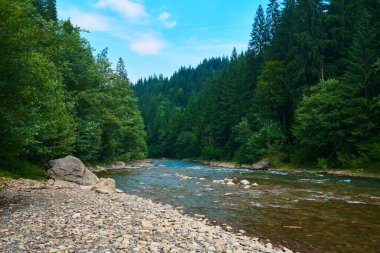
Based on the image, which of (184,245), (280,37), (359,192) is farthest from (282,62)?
(184,245)

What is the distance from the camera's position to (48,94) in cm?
1281

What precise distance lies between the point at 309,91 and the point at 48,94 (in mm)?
39581

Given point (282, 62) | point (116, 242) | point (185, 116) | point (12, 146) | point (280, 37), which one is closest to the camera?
point (116, 242)

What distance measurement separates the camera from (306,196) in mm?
18625

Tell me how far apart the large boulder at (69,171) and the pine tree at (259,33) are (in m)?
56.0

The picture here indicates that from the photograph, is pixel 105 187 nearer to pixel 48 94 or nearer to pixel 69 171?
pixel 69 171

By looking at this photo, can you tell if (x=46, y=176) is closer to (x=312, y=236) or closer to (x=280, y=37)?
(x=312, y=236)

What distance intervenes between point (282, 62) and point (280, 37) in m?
7.71

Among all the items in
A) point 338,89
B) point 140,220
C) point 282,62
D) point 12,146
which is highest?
point 282,62

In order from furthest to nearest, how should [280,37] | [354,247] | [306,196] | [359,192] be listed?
[280,37], [359,192], [306,196], [354,247]

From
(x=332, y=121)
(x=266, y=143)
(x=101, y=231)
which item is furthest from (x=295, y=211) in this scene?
(x=266, y=143)

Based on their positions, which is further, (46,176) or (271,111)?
(271,111)

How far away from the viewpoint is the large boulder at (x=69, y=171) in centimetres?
2223

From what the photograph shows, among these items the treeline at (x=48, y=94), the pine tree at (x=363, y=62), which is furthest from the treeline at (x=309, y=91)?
the treeline at (x=48, y=94)
